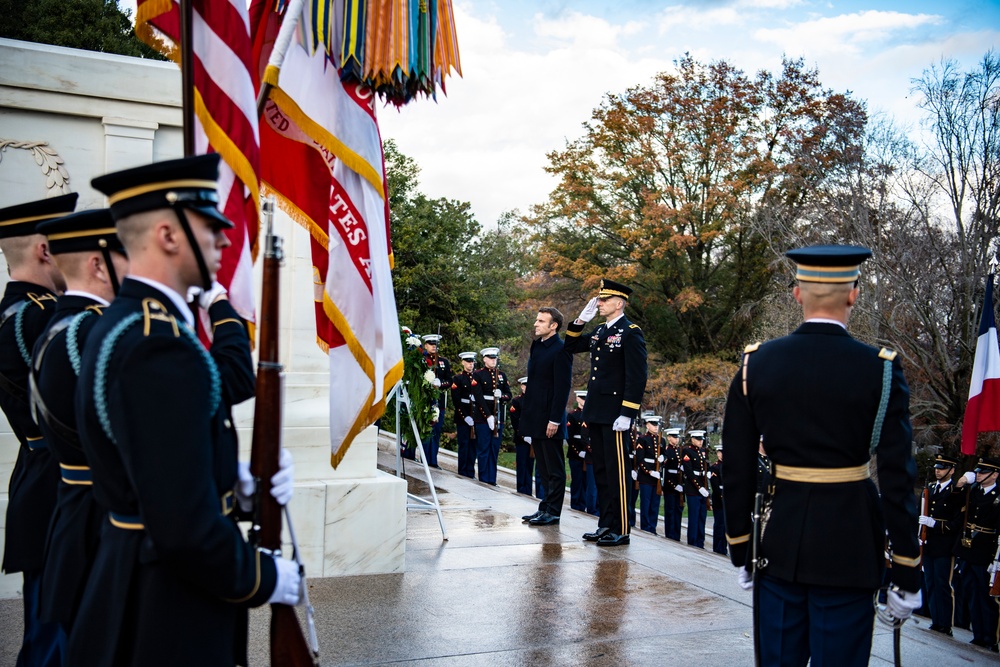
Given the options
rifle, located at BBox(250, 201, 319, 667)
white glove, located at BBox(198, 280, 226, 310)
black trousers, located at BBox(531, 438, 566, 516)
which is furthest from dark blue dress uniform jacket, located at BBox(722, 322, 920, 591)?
black trousers, located at BBox(531, 438, 566, 516)

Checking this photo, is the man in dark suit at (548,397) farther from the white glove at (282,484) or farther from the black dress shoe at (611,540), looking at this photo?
the white glove at (282,484)

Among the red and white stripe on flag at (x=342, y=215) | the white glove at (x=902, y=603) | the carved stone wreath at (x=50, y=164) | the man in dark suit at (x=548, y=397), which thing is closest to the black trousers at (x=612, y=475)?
the man in dark suit at (x=548, y=397)

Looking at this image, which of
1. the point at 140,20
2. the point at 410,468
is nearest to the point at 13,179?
the point at 140,20

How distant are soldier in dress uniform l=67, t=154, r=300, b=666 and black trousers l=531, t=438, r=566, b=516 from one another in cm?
538

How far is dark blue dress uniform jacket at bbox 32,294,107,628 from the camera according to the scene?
2.39 m

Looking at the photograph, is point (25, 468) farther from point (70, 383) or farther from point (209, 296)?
point (70, 383)

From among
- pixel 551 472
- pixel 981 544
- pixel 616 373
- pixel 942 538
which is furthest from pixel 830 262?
pixel 942 538

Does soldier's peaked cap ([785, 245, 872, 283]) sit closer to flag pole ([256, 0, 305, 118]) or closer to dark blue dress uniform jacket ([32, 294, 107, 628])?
flag pole ([256, 0, 305, 118])

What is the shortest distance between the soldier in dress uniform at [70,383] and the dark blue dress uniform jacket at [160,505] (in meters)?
0.36

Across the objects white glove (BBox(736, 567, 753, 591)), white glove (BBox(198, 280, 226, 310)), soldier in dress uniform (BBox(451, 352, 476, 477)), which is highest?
white glove (BBox(198, 280, 226, 310))

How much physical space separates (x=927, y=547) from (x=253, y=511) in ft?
34.1

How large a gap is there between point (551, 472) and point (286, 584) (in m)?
5.99

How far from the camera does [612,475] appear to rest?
22.3 ft

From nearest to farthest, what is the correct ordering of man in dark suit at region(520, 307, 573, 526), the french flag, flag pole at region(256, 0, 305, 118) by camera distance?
flag pole at region(256, 0, 305, 118)
man in dark suit at region(520, 307, 573, 526)
the french flag
